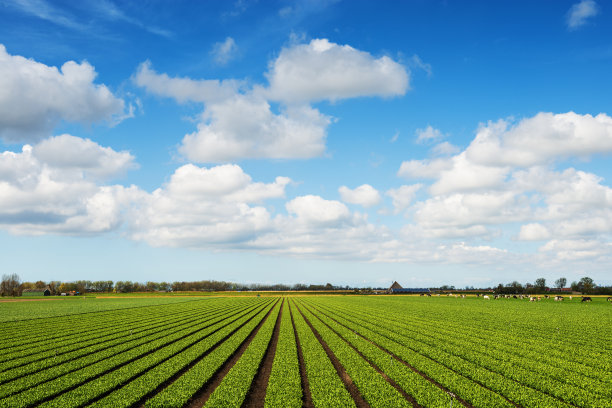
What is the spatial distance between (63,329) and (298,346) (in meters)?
28.0

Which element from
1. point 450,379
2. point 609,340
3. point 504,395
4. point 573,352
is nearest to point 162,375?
point 450,379

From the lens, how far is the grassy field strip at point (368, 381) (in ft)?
50.6

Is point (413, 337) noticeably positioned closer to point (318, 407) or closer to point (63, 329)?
point (318, 407)

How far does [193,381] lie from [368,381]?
867 cm

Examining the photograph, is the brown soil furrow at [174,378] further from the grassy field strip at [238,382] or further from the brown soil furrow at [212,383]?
the grassy field strip at [238,382]

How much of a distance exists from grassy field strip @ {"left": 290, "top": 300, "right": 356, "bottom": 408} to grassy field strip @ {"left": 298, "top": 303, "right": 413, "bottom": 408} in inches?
31.9

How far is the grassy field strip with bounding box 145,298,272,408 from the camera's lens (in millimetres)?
15798

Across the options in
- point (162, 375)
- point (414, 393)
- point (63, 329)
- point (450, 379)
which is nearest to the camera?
point (414, 393)

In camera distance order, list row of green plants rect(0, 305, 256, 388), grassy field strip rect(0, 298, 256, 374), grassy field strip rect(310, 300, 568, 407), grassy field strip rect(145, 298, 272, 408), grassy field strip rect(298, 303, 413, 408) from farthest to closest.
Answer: grassy field strip rect(0, 298, 256, 374) < row of green plants rect(0, 305, 256, 388) < grassy field strip rect(145, 298, 272, 408) < grassy field strip rect(310, 300, 568, 407) < grassy field strip rect(298, 303, 413, 408)

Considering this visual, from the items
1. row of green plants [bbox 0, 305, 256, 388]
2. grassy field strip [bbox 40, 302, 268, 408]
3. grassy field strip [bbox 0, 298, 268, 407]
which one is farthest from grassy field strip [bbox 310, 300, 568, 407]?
row of green plants [bbox 0, 305, 256, 388]

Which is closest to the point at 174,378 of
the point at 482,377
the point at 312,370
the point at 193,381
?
the point at 193,381

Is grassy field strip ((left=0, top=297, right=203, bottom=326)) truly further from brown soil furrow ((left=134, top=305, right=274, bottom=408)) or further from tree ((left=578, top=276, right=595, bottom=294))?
tree ((left=578, top=276, right=595, bottom=294))

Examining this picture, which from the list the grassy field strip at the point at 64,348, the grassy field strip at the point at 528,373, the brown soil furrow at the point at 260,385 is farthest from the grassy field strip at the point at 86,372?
the grassy field strip at the point at 528,373

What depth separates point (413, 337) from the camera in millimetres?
31453
